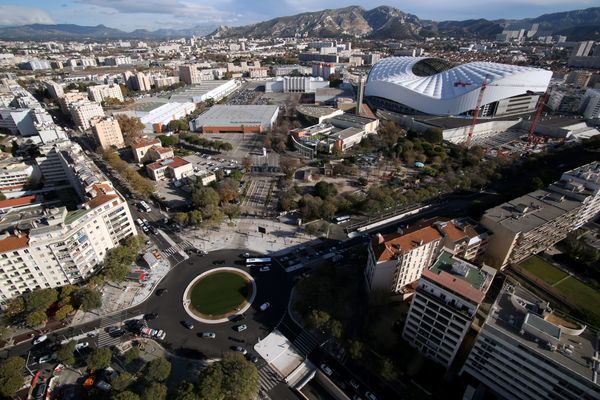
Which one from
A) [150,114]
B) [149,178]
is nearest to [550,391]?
[149,178]

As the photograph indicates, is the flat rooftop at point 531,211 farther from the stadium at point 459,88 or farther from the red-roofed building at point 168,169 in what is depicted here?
the stadium at point 459,88

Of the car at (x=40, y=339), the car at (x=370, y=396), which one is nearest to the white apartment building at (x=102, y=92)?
the car at (x=40, y=339)

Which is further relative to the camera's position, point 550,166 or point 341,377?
point 550,166

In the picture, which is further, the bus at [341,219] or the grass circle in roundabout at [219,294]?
the bus at [341,219]

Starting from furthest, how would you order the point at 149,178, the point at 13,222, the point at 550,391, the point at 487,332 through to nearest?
1. the point at 149,178
2. the point at 13,222
3. the point at 487,332
4. the point at 550,391

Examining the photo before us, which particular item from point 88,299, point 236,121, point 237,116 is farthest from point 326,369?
point 237,116

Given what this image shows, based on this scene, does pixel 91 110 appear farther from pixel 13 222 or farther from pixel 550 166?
pixel 550 166

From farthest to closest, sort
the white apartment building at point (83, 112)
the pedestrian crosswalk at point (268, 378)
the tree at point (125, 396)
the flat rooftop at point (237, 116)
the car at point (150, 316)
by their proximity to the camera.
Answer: the flat rooftop at point (237, 116)
the white apartment building at point (83, 112)
the car at point (150, 316)
the pedestrian crosswalk at point (268, 378)
the tree at point (125, 396)
